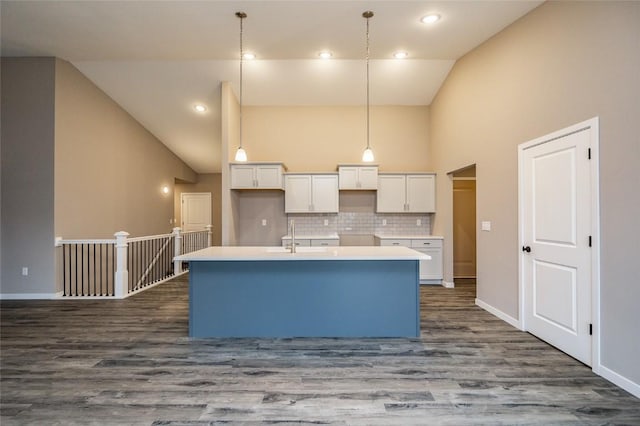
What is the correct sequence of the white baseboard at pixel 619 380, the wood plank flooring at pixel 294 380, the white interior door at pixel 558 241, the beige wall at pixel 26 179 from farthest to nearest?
1. the beige wall at pixel 26 179
2. the white interior door at pixel 558 241
3. the white baseboard at pixel 619 380
4. the wood plank flooring at pixel 294 380

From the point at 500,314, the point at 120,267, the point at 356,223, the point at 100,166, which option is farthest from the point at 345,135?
the point at 100,166

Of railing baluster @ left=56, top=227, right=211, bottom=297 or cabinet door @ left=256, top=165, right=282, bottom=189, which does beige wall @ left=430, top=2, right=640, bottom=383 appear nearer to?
cabinet door @ left=256, top=165, right=282, bottom=189

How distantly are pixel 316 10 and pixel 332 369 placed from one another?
12.7 ft

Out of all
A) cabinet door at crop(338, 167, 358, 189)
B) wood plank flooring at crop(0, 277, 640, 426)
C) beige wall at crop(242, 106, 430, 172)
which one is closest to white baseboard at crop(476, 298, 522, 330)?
wood plank flooring at crop(0, 277, 640, 426)

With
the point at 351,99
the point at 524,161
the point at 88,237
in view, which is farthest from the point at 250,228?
the point at 524,161

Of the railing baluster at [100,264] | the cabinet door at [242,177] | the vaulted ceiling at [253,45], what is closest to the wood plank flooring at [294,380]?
the railing baluster at [100,264]

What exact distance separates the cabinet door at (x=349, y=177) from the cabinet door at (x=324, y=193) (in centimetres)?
16

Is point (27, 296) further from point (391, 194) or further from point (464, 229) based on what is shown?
point (464, 229)

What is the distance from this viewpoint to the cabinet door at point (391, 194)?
5.93 meters

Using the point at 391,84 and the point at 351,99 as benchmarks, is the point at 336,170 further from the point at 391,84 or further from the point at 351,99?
the point at 391,84

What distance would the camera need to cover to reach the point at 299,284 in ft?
10.7

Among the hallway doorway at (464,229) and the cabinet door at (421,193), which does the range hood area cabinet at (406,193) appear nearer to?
the cabinet door at (421,193)

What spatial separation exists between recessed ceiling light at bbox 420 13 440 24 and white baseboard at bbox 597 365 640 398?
396 centimetres

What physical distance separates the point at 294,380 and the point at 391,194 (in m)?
4.26
